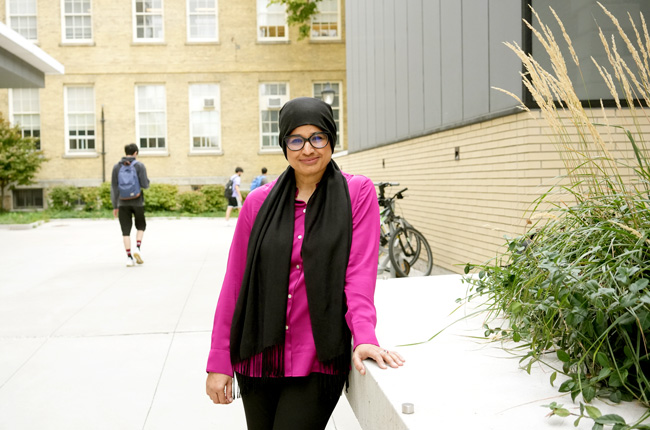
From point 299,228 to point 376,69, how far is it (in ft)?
36.3

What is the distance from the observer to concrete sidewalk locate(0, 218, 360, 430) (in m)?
4.07

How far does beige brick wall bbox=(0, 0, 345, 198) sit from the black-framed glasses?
24947 millimetres

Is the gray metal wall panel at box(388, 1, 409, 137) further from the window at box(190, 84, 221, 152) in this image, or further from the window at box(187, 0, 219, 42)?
the window at box(187, 0, 219, 42)

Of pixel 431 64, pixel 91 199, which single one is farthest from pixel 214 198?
pixel 431 64

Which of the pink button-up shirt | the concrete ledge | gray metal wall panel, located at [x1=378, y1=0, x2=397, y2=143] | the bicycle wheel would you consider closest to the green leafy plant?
gray metal wall panel, located at [x1=378, y1=0, x2=397, y2=143]

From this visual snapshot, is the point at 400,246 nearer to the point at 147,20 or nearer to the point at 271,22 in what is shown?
the point at 271,22

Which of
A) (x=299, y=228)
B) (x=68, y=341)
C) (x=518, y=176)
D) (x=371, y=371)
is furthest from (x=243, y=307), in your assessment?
(x=518, y=176)

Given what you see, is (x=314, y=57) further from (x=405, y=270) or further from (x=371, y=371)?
(x=371, y=371)

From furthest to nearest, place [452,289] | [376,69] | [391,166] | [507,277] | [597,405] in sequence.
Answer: [376,69] → [391,166] → [452,289] → [507,277] → [597,405]

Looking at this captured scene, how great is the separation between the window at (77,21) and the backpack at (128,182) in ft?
64.9

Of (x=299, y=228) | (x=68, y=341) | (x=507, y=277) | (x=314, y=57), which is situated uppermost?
(x=314, y=57)

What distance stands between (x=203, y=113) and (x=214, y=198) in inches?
170

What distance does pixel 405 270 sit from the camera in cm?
882

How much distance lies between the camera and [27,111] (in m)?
27.4
